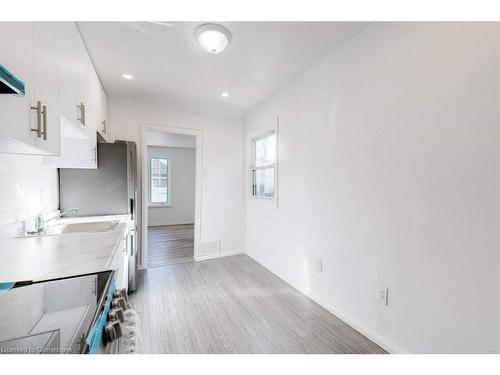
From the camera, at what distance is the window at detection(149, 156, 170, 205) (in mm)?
6773

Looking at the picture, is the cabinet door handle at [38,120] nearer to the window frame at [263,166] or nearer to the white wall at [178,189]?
the window frame at [263,166]

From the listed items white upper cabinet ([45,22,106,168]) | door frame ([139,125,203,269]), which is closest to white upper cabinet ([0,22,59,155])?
white upper cabinet ([45,22,106,168])

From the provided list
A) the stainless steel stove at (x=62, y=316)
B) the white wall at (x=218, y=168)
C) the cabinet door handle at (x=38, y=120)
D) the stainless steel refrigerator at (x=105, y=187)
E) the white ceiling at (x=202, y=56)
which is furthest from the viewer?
the white wall at (x=218, y=168)

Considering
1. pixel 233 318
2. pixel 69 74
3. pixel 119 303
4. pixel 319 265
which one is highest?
pixel 69 74

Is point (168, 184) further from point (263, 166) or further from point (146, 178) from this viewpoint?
point (263, 166)

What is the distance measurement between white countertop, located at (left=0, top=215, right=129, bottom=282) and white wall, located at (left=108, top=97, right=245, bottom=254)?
210cm

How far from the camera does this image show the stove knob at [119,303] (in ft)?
3.03

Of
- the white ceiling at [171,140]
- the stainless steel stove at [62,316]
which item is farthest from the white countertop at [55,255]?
the white ceiling at [171,140]

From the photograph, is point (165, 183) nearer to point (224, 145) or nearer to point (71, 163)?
point (224, 145)

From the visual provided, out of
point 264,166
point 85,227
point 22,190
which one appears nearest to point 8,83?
point 22,190

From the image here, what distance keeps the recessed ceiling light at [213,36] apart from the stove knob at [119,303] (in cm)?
187

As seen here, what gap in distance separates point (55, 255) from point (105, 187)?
1392mm

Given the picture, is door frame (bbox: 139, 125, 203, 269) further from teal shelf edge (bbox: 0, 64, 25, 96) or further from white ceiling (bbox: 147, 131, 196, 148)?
teal shelf edge (bbox: 0, 64, 25, 96)

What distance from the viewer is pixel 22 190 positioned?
1.67m
